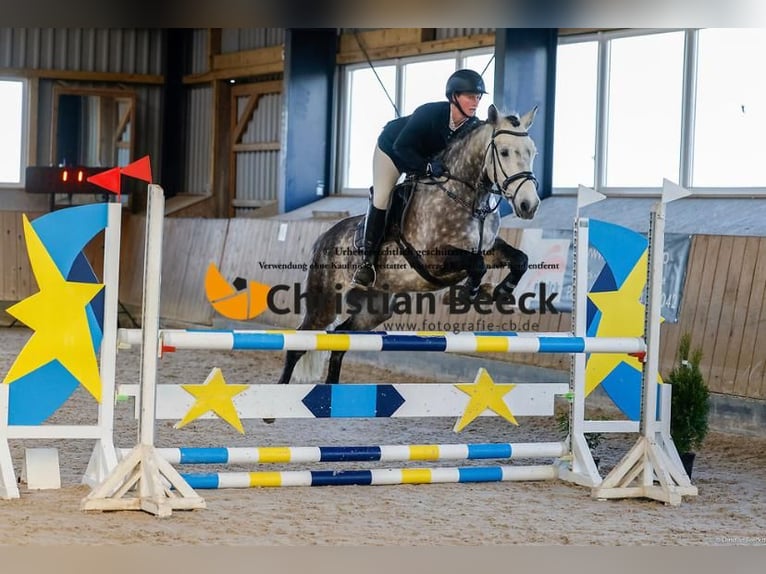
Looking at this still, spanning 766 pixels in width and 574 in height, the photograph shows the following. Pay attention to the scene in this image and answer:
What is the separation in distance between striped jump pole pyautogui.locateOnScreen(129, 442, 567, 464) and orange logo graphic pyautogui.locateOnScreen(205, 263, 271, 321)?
492cm

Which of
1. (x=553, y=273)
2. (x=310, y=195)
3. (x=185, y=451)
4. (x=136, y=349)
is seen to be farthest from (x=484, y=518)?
(x=310, y=195)

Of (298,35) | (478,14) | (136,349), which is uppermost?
(298,35)

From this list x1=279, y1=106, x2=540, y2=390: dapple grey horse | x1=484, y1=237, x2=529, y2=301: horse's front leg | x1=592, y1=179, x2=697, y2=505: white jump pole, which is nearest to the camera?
x1=592, y1=179, x2=697, y2=505: white jump pole

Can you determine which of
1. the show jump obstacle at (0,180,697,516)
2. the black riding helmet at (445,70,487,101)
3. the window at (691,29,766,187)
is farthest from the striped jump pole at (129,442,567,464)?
the window at (691,29,766,187)

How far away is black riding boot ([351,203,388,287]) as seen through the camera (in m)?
4.80

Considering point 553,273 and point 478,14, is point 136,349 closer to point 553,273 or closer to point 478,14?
point 553,273

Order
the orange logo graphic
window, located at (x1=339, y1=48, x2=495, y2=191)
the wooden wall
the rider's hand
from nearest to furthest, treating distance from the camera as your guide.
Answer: the rider's hand
the wooden wall
the orange logo graphic
window, located at (x1=339, y1=48, x2=495, y2=191)

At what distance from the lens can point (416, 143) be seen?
15.3 ft

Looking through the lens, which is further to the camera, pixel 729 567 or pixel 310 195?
pixel 310 195

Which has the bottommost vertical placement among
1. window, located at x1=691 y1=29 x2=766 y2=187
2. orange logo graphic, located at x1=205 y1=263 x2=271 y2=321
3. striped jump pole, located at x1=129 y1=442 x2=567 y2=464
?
striped jump pole, located at x1=129 y1=442 x2=567 y2=464

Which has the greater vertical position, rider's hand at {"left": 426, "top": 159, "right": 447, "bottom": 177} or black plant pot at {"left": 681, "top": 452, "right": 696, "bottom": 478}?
rider's hand at {"left": 426, "top": 159, "right": 447, "bottom": 177}

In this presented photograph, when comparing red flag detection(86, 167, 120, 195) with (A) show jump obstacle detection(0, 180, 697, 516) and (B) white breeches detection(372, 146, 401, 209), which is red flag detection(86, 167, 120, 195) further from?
(B) white breeches detection(372, 146, 401, 209)

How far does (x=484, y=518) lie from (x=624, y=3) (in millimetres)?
2091

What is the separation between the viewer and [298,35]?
11.5 m
